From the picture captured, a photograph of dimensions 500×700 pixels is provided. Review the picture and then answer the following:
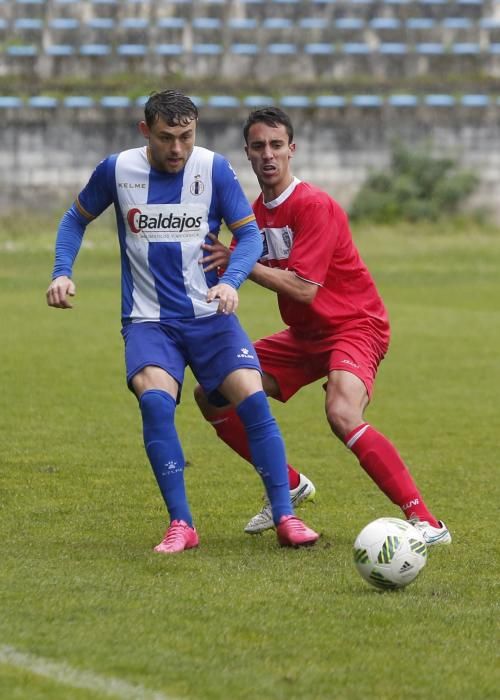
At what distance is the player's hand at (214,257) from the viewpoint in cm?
635

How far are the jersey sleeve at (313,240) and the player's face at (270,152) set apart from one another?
0.66 ft

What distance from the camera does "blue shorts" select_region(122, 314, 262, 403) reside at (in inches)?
250

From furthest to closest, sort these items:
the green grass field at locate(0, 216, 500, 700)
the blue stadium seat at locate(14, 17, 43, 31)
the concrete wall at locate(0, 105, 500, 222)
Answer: the blue stadium seat at locate(14, 17, 43, 31) → the concrete wall at locate(0, 105, 500, 222) → the green grass field at locate(0, 216, 500, 700)

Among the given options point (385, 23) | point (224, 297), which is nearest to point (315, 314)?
point (224, 297)

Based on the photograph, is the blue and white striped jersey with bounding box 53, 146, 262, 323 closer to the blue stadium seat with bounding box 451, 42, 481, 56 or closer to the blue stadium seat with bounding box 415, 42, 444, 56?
the blue stadium seat with bounding box 415, 42, 444, 56

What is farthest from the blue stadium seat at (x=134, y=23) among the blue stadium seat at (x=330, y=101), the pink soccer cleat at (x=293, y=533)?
the pink soccer cleat at (x=293, y=533)

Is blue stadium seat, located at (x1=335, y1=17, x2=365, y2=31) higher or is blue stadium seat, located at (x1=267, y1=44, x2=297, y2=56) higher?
blue stadium seat, located at (x1=335, y1=17, x2=365, y2=31)

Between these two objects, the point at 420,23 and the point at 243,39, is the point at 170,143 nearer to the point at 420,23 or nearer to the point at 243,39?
the point at 243,39

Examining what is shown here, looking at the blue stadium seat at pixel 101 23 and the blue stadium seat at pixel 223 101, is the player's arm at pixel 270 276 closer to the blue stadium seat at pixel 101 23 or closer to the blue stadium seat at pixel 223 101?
the blue stadium seat at pixel 223 101

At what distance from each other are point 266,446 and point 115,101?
76.0 ft

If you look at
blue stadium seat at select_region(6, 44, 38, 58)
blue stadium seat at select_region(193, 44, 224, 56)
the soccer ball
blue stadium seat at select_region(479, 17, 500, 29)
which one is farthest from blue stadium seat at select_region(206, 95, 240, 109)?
the soccer ball

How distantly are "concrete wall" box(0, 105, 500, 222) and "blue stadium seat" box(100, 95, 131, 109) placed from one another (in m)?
0.13

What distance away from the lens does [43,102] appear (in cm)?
2827

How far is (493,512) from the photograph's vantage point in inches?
292
